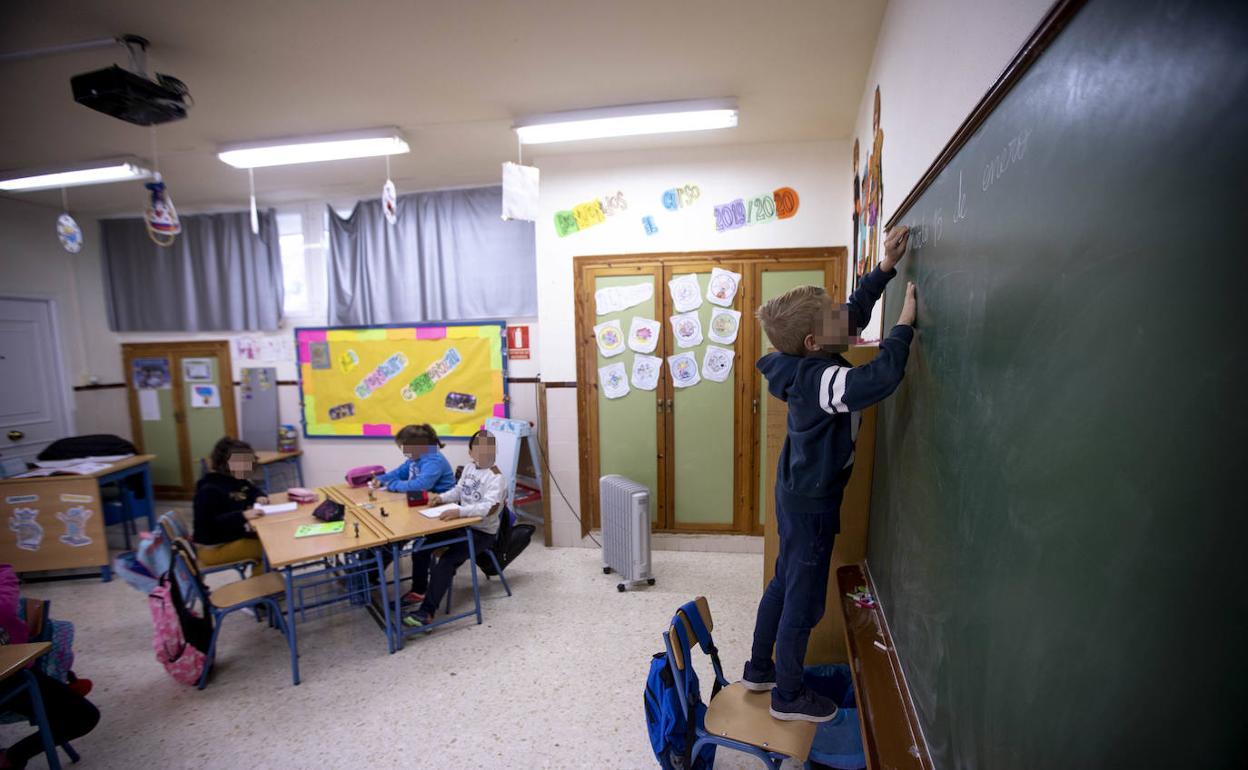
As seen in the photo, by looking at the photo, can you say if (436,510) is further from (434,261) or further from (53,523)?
(53,523)

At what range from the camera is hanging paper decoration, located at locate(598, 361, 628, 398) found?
12.7 feet

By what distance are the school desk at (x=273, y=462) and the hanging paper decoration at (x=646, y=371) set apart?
3.44 metres

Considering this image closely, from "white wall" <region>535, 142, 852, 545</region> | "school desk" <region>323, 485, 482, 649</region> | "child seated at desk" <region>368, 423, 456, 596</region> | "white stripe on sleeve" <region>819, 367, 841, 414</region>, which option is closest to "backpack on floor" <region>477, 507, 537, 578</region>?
"school desk" <region>323, 485, 482, 649</region>

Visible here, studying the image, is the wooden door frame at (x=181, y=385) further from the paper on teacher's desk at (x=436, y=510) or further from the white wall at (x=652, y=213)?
the white wall at (x=652, y=213)

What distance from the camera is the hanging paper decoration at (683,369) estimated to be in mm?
3768

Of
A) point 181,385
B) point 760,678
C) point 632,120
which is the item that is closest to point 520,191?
point 632,120

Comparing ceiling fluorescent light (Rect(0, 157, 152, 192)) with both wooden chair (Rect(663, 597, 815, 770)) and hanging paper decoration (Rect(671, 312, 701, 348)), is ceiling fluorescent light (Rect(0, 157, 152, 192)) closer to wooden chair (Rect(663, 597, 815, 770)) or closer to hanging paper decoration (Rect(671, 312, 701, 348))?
hanging paper decoration (Rect(671, 312, 701, 348))

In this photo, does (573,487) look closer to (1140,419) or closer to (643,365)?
(643,365)

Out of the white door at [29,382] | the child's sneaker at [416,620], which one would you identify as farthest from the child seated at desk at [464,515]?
the white door at [29,382]

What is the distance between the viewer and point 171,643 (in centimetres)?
243

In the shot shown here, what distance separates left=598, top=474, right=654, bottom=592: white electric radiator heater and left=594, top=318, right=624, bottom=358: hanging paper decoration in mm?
1014

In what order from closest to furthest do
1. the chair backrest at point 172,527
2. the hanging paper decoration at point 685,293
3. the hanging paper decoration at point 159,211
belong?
1. the chair backrest at point 172,527
2. the hanging paper decoration at point 159,211
3. the hanging paper decoration at point 685,293

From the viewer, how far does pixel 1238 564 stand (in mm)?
368

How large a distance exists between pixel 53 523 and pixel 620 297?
4413 mm
